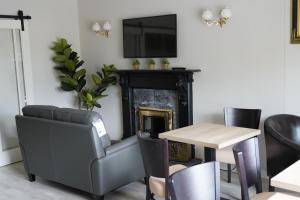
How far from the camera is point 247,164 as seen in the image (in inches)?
91.9

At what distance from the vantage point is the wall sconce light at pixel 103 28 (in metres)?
5.38

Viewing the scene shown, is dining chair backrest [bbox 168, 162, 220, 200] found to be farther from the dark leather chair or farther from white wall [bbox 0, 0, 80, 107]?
white wall [bbox 0, 0, 80, 107]

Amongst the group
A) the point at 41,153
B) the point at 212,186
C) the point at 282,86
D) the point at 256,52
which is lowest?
the point at 41,153

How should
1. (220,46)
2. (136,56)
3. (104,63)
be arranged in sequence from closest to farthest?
(220,46) → (136,56) → (104,63)

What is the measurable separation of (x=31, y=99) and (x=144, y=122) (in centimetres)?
176

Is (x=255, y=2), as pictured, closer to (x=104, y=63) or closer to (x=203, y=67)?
(x=203, y=67)

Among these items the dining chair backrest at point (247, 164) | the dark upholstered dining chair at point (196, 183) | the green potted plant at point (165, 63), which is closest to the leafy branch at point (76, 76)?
the green potted plant at point (165, 63)

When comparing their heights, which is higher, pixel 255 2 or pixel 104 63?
pixel 255 2

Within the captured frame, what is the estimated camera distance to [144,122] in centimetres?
522

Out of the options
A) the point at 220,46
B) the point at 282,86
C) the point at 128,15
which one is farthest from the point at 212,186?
the point at 128,15

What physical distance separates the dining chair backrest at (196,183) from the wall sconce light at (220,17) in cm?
257

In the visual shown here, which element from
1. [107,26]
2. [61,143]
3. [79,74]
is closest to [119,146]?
[61,143]

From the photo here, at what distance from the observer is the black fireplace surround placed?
15.1ft

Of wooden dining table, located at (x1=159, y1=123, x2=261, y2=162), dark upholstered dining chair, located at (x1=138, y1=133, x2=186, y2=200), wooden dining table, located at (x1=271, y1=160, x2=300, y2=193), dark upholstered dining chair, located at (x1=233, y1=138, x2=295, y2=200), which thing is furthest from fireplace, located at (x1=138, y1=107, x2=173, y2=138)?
wooden dining table, located at (x1=271, y1=160, x2=300, y2=193)
